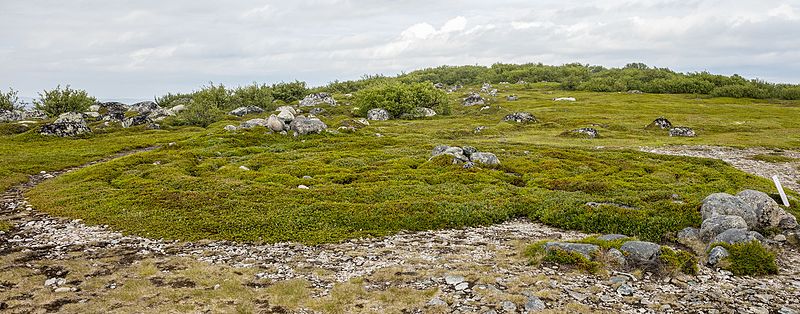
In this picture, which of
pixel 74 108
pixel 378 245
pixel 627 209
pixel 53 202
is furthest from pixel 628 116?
pixel 74 108

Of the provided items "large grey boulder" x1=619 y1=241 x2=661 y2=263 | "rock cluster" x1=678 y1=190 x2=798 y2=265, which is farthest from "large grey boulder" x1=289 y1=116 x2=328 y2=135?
"large grey boulder" x1=619 y1=241 x2=661 y2=263

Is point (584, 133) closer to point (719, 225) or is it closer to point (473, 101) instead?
point (719, 225)

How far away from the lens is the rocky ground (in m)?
15.4

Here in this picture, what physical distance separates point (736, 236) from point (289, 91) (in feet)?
425

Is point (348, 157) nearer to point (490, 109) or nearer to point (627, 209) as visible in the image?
point (627, 209)

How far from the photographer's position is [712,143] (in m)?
62.3

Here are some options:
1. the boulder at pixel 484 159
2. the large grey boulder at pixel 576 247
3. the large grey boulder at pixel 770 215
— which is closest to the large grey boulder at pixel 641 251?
the large grey boulder at pixel 576 247

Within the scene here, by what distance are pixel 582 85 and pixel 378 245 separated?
544 ft

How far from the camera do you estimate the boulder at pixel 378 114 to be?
101m

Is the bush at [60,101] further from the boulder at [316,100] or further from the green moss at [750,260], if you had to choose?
the green moss at [750,260]

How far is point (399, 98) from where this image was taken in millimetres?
104875

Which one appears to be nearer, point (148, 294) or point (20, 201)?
point (148, 294)

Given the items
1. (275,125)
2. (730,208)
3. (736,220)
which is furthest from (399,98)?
(736,220)

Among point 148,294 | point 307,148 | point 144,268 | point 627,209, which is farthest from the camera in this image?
point 307,148
